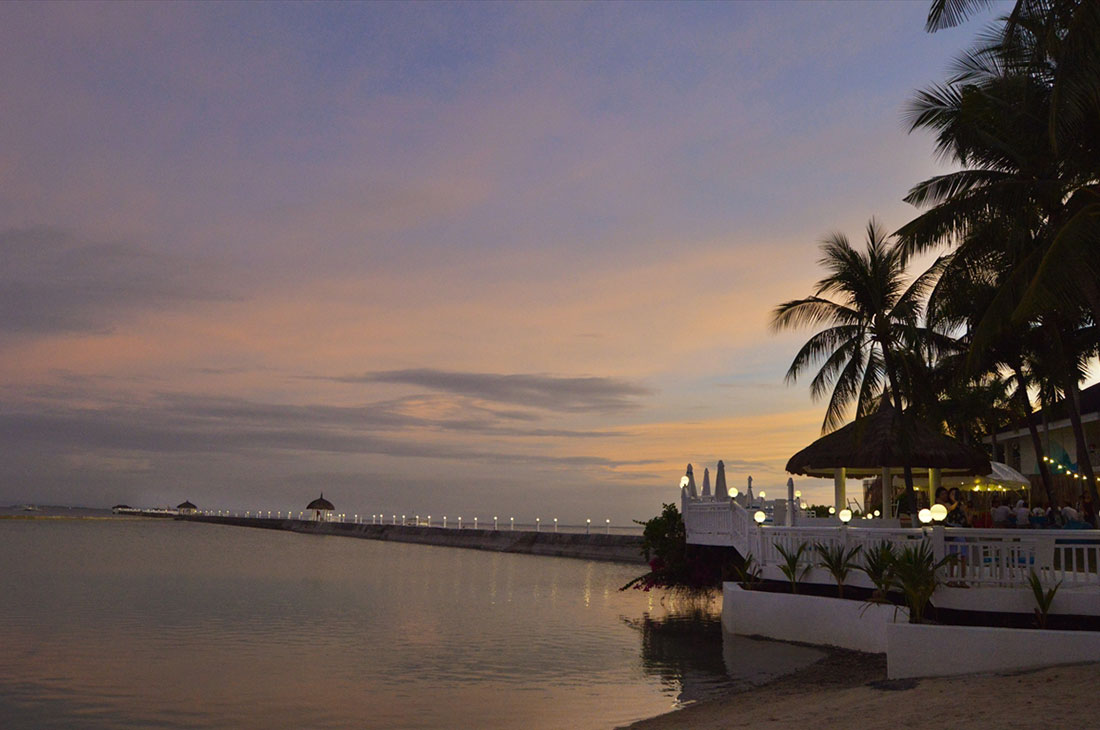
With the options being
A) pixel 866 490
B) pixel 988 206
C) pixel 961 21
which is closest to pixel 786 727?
pixel 961 21

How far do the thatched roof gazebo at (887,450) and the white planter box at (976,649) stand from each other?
10.00 meters

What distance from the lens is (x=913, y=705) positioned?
1078cm

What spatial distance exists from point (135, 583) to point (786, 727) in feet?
93.8

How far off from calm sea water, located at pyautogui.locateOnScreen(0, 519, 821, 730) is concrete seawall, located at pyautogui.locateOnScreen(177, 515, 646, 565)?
50.7 feet

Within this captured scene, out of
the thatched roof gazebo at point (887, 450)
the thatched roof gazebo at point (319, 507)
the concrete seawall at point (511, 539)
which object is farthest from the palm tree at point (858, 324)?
the thatched roof gazebo at point (319, 507)

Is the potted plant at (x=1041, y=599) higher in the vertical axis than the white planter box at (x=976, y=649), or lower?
higher

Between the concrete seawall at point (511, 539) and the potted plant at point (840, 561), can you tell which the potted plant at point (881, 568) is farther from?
the concrete seawall at point (511, 539)

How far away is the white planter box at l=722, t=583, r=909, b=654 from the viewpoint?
15.7 meters

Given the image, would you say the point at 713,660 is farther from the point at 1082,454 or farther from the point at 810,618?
the point at 1082,454

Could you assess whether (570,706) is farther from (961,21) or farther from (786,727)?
(961,21)

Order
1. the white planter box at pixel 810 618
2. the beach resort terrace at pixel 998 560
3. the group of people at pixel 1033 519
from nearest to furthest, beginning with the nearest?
the beach resort terrace at pixel 998 560 → the white planter box at pixel 810 618 → the group of people at pixel 1033 519

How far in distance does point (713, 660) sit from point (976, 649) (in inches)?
215

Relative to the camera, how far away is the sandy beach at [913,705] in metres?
9.85

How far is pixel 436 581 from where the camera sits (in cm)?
3778
